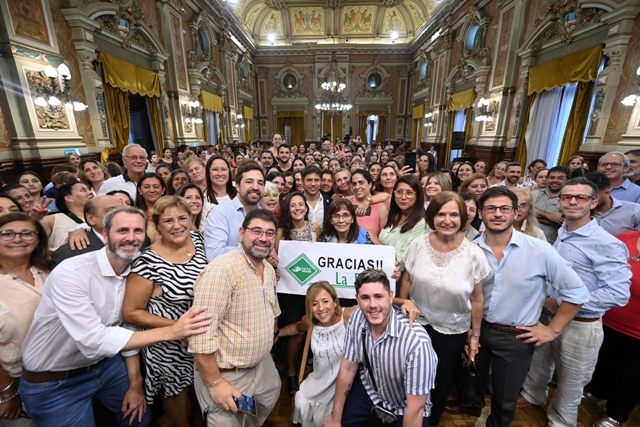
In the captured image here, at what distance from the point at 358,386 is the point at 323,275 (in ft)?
2.84

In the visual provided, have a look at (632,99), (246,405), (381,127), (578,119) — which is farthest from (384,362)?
(381,127)

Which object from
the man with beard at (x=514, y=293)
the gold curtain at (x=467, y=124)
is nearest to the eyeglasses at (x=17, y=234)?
the man with beard at (x=514, y=293)

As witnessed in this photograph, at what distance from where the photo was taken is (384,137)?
20891 millimetres

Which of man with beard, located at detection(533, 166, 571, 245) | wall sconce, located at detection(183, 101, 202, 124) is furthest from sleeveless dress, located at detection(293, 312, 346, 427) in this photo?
wall sconce, located at detection(183, 101, 202, 124)

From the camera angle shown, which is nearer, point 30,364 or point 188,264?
point 30,364

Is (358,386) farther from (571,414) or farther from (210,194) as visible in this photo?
(210,194)

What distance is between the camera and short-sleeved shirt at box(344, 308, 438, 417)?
62.4 inches

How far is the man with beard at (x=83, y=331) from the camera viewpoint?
149 centimetres

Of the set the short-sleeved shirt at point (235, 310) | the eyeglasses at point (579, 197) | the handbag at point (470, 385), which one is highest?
the eyeglasses at point (579, 197)

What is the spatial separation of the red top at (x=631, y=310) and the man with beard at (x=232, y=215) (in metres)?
2.96

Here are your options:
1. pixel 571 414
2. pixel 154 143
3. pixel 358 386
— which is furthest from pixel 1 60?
pixel 571 414

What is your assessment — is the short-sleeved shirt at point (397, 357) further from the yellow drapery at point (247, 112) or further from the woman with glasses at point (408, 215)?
the yellow drapery at point (247, 112)

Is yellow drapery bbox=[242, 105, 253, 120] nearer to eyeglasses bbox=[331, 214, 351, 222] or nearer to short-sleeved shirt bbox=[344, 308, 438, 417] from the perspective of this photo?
eyeglasses bbox=[331, 214, 351, 222]

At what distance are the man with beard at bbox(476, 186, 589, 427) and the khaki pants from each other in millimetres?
1624
